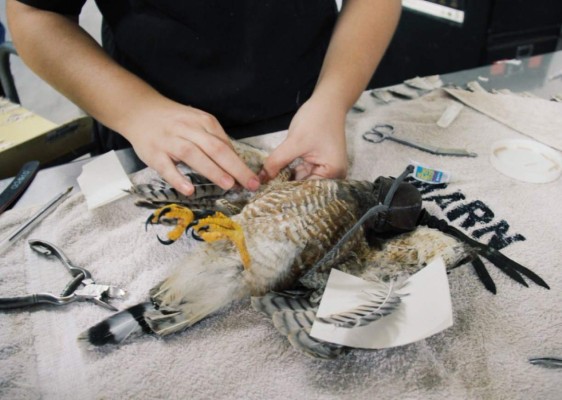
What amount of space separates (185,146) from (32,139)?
2.14 feet

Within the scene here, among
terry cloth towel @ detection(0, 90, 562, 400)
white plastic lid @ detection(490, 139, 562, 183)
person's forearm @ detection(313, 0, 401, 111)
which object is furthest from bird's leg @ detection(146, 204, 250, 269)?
white plastic lid @ detection(490, 139, 562, 183)

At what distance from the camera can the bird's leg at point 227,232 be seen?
744mm

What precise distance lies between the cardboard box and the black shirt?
320 millimetres

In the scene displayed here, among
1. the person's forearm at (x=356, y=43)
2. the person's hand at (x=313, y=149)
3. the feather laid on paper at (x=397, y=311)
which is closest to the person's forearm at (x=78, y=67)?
the person's hand at (x=313, y=149)

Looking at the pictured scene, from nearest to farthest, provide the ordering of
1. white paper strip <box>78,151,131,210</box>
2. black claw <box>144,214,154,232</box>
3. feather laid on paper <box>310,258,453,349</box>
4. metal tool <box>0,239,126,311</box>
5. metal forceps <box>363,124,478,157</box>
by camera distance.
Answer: feather laid on paper <box>310,258,453,349</box>, metal tool <box>0,239,126,311</box>, black claw <box>144,214,154,232</box>, white paper strip <box>78,151,131,210</box>, metal forceps <box>363,124,478,157</box>

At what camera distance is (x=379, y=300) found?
707 millimetres

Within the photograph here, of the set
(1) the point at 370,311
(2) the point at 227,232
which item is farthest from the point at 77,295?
(1) the point at 370,311

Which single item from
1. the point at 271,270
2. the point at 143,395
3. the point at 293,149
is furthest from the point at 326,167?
the point at 143,395

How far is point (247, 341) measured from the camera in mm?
736

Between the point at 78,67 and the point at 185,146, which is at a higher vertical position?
the point at 78,67

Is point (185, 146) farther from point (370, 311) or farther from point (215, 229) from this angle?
point (370, 311)

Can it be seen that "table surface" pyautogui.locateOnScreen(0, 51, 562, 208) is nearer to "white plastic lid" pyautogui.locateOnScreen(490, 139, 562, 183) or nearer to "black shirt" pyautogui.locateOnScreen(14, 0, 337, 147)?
"black shirt" pyautogui.locateOnScreen(14, 0, 337, 147)

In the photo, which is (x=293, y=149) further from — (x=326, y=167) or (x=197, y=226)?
(x=197, y=226)

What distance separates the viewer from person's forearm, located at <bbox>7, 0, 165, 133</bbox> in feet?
3.20
